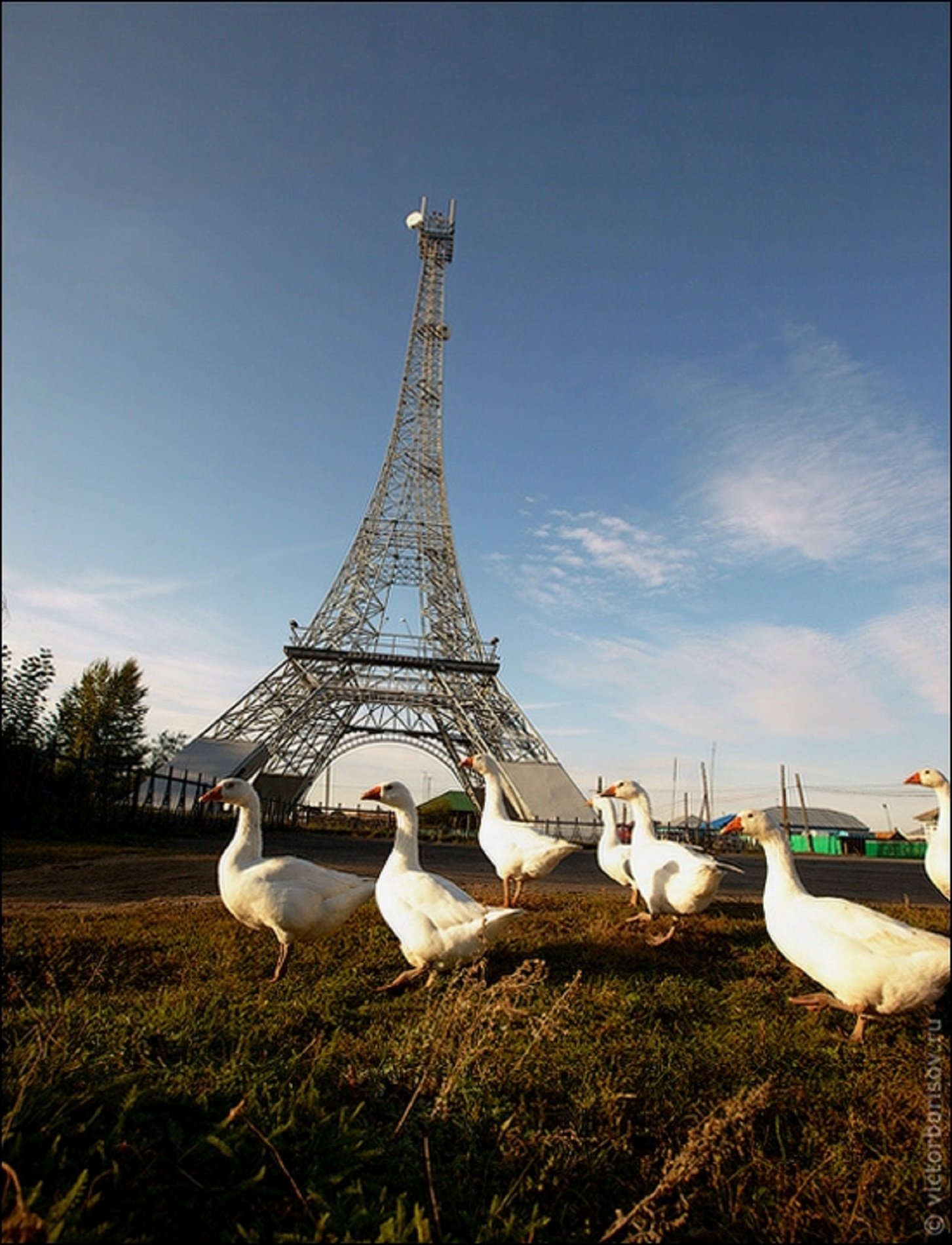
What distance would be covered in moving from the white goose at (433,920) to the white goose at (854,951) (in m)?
1.54

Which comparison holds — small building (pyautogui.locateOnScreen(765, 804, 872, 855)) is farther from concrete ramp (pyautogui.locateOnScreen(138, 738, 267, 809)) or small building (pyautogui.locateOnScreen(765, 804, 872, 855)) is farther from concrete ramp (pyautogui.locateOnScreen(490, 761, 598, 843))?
concrete ramp (pyautogui.locateOnScreen(138, 738, 267, 809))

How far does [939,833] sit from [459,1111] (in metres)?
3.81

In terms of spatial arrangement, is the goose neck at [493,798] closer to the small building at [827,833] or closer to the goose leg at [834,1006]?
the goose leg at [834,1006]

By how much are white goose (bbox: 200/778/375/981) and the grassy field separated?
329 mm

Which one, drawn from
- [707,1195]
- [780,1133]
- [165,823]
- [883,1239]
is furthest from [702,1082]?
[165,823]

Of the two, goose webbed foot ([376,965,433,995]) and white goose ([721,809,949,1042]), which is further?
goose webbed foot ([376,965,433,995])

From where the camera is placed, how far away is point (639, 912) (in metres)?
7.21

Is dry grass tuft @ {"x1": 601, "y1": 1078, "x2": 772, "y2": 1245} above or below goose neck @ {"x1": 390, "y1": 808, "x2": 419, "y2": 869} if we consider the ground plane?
below

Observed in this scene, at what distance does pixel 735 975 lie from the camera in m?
5.17

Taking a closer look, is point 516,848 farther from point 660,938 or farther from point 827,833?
point 827,833

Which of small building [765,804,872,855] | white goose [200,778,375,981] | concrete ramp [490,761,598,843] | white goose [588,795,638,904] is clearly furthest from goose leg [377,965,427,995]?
small building [765,804,872,855]

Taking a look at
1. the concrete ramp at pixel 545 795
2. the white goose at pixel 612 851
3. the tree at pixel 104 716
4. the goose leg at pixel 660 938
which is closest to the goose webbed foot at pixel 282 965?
the goose leg at pixel 660 938

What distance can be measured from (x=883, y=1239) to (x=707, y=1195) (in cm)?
56

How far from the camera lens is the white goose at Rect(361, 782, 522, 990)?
14.5ft
